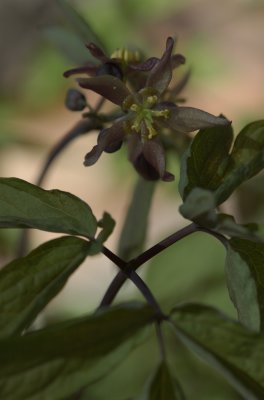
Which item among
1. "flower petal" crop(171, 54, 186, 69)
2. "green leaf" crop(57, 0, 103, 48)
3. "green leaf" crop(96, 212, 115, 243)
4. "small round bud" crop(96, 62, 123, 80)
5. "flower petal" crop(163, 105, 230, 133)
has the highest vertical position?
"green leaf" crop(57, 0, 103, 48)

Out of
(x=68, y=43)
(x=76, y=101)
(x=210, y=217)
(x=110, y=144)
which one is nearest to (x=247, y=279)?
(x=210, y=217)

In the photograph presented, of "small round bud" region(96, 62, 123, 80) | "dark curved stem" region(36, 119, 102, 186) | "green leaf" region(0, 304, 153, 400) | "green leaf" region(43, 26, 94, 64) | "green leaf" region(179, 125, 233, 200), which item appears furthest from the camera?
"green leaf" region(43, 26, 94, 64)

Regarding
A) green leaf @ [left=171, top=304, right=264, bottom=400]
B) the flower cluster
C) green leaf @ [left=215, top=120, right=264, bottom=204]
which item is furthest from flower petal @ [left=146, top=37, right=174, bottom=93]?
green leaf @ [left=171, top=304, right=264, bottom=400]

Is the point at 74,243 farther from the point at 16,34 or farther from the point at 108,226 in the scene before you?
the point at 16,34

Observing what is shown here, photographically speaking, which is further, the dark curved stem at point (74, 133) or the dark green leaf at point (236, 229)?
the dark curved stem at point (74, 133)

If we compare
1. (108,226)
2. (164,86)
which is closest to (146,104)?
(164,86)

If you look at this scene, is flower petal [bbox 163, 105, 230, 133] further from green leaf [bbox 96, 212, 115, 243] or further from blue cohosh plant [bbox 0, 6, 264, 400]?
green leaf [bbox 96, 212, 115, 243]

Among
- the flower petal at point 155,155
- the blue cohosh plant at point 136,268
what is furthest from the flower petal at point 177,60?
the flower petal at point 155,155

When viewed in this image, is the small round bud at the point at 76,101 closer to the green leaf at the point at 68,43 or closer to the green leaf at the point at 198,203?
the green leaf at the point at 68,43
